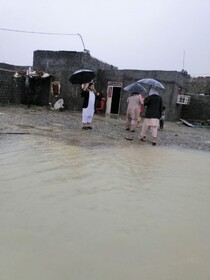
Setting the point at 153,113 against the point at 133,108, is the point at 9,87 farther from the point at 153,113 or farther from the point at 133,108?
the point at 153,113

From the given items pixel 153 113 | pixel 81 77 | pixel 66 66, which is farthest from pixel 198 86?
pixel 153 113

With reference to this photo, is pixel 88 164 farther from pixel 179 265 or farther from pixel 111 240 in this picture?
pixel 179 265

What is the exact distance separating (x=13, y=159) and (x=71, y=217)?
93.1 inches

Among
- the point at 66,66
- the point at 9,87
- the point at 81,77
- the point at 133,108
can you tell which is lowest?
the point at 133,108

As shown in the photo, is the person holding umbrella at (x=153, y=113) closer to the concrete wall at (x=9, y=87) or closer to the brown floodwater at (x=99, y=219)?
the brown floodwater at (x=99, y=219)

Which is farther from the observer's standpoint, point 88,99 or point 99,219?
point 88,99

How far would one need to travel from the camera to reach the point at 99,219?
320 cm

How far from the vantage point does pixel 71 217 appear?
3182mm

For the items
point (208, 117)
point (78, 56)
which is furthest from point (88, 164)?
point (208, 117)

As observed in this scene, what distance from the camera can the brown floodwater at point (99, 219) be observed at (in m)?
2.37

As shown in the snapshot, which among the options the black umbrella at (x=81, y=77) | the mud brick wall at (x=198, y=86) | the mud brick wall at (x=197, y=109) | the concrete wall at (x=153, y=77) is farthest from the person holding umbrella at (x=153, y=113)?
the mud brick wall at (x=198, y=86)

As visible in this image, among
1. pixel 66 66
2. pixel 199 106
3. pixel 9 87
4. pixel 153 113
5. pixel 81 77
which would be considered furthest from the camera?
pixel 199 106

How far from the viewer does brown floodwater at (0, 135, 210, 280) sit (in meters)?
2.37

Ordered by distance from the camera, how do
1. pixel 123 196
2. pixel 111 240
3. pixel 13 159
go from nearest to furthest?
1. pixel 111 240
2. pixel 123 196
3. pixel 13 159
